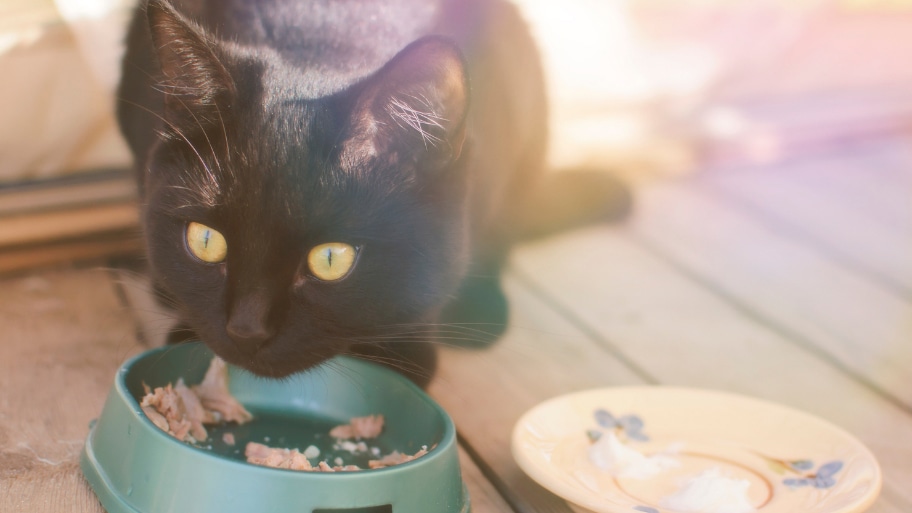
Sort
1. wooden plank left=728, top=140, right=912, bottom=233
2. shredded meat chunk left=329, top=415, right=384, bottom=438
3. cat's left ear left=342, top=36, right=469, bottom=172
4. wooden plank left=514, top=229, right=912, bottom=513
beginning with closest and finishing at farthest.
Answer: cat's left ear left=342, top=36, right=469, bottom=172 < shredded meat chunk left=329, top=415, right=384, bottom=438 < wooden plank left=514, top=229, right=912, bottom=513 < wooden plank left=728, top=140, right=912, bottom=233

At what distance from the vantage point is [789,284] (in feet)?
5.49

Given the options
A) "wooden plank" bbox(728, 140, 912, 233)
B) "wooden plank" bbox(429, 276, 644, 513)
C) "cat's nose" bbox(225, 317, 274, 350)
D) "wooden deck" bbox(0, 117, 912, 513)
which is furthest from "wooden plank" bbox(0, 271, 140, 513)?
"wooden plank" bbox(728, 140, 912, 233)

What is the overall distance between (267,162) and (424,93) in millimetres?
192

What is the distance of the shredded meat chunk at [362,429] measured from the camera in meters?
1.07

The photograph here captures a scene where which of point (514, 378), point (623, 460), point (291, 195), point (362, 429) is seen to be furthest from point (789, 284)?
point (291, 195)

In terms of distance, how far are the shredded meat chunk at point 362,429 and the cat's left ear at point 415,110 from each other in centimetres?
31

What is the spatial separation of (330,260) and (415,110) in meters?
0.19

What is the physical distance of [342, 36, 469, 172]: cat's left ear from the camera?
924mm

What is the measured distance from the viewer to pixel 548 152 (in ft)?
6.03

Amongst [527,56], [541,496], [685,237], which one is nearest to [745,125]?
[685,237]

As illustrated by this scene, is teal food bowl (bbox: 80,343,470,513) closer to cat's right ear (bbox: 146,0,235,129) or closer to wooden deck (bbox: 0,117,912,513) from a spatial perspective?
wooden deck (bbox: 0,117,912,513)

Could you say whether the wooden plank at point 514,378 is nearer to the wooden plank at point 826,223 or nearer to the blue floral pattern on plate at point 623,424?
the blue floral pattern on plate at point 623,424

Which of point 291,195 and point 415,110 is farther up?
point 415,110

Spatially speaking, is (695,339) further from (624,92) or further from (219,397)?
(624,92)
